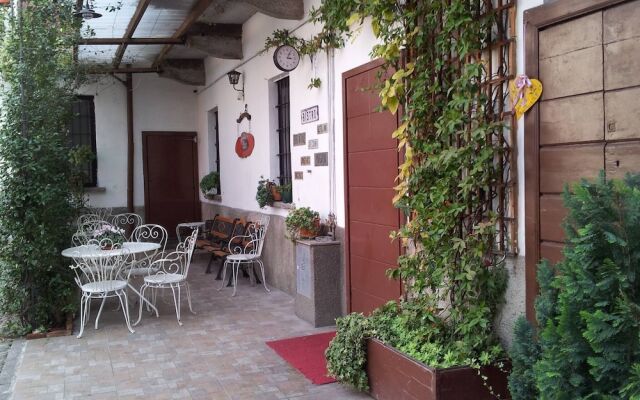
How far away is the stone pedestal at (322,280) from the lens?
5.83m

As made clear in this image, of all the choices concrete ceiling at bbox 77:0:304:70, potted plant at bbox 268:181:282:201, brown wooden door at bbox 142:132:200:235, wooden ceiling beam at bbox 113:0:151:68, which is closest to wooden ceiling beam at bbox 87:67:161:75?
wooden ceiling beam at bbox 113:0:151:68

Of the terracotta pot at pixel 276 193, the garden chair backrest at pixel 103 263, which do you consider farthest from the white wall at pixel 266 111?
the garden chair backrest at pixel 103 263

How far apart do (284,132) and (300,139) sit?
1142mm

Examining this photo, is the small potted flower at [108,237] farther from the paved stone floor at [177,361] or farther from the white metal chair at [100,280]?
the paved stone floor at [177,361]

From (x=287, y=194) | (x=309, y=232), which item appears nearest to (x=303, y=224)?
(x=309, y=232)

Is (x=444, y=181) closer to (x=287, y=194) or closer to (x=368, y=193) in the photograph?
(x=368, y=193)

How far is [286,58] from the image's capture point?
6.89 m

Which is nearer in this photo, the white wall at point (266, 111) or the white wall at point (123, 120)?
the white wall at point (266, 111)

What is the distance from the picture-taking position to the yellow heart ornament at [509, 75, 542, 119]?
321cm

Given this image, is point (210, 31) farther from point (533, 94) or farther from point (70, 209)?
point (533, 94)

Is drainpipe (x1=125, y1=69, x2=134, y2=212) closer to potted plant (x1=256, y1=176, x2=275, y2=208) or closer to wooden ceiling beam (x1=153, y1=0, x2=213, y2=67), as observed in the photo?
wooden ceiling beam (x1=153, y1=0, x2=213, y2=67)

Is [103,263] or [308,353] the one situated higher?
[103,263]

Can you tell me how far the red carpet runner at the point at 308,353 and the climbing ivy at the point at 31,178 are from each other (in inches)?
91.1

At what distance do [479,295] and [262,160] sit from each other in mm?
5394
